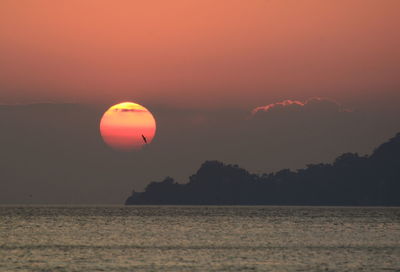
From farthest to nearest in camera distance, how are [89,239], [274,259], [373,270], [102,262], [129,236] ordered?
[129,236]
[89,239]
[274,259]
[102,262]
[373,270]

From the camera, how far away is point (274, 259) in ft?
359

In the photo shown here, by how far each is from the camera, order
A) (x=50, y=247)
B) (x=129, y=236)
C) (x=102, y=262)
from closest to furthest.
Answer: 1. (x=102, y=262)
2. (x=50, y=247)
3. (x=129, y=236)

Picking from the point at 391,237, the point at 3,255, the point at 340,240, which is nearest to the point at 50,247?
the point at 3,255

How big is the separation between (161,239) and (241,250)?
33015 mm

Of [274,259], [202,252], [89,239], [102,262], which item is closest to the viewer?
[102,262]

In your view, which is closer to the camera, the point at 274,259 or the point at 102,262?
the point at 102,262

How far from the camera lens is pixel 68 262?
103 meters

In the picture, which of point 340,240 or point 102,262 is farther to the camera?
point 340,240

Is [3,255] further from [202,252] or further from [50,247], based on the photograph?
[202,252]

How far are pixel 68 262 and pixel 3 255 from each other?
13464mm

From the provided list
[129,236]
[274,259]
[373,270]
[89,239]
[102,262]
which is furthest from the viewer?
[129,236]

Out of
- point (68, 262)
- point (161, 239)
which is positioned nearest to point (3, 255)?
point (68, 262)

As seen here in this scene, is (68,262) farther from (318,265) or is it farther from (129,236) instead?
(129,236)

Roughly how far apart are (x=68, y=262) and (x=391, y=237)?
85.9 meters
